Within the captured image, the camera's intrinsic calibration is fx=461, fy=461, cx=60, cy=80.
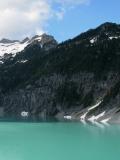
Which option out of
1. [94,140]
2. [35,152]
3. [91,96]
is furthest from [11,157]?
[91,96]

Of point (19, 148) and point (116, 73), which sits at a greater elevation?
point (116, 73)

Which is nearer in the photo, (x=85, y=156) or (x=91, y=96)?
(x=85, y=156)

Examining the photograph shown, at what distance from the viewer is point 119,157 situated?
55.9m

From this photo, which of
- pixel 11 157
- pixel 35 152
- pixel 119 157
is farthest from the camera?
pixel 35 152

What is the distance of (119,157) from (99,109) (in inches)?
4382

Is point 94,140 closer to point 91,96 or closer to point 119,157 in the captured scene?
point 119,157

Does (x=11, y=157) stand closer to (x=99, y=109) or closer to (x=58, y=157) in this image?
(x=58, y=157)

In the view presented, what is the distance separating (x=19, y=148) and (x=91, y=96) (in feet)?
422

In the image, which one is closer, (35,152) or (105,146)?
(35,152)

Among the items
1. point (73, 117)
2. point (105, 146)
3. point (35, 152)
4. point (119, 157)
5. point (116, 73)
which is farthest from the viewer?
point (116, 73)

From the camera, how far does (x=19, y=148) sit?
70375 mm

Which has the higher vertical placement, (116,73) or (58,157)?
(116,73)

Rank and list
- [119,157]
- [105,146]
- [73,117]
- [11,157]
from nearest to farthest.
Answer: [119,157]
[11,157]
[105,146]
[73,117]

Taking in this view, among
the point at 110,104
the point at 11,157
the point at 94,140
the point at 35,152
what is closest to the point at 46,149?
the point at 35,152
